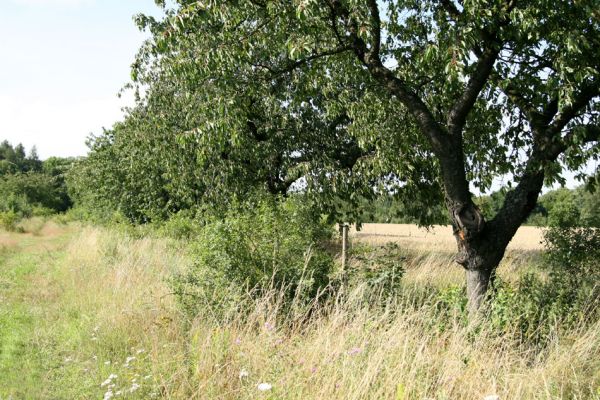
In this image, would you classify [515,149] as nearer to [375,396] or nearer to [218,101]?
[218,101]

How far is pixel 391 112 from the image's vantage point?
8656 millimetres

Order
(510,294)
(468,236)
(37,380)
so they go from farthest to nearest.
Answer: (468,236) → (510,294) → (37,380)

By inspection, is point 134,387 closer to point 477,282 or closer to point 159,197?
point 477,282

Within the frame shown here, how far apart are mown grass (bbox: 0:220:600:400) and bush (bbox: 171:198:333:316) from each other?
31cm

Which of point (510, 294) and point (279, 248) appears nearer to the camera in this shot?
point (510, 294)

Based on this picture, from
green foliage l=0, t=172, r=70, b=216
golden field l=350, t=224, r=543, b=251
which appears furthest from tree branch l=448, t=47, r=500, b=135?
green foliage l=0, t=172, r=70, b=216

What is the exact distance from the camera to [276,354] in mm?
4609

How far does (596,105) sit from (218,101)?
17.3 feet

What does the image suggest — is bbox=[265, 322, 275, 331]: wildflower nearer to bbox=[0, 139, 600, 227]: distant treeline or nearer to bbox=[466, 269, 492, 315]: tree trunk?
bbox=[466, 269, 492, 315]: tree trunk

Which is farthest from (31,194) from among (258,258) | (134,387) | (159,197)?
(134,387)

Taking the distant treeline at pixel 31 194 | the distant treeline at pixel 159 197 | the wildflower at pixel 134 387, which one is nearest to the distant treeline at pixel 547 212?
the distant treeline at pixel 159 197

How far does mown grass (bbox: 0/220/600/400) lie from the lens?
13.4 ft

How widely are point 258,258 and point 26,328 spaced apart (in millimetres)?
3449

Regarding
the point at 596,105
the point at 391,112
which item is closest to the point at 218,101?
the point at 391,112
